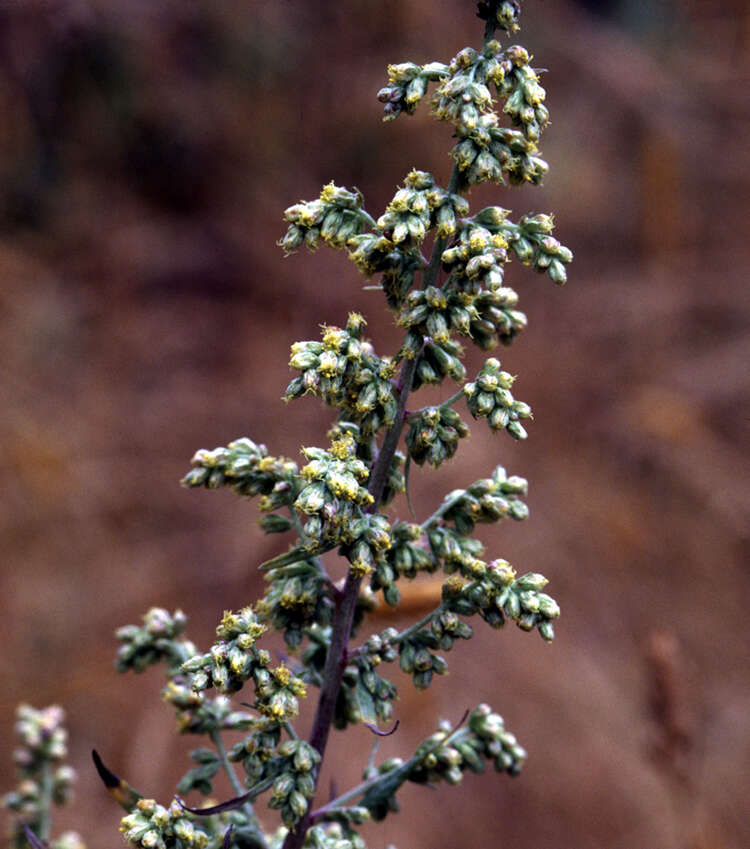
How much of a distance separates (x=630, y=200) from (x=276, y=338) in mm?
4370

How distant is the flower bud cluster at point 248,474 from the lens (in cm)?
272

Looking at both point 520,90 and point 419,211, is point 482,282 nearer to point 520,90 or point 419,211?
point 419,211

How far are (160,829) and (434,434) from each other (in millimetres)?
1410

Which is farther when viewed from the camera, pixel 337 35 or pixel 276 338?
pixel 276 338

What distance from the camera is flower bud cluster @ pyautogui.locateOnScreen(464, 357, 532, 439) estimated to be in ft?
8.34

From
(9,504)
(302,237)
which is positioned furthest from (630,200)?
(302,237)

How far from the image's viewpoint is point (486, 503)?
2799mm

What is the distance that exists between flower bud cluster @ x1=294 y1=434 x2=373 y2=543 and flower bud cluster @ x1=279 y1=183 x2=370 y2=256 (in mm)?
577

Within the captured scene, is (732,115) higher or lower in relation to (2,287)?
lower

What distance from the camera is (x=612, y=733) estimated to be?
7.00 meters

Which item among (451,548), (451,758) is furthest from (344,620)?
(451,758)

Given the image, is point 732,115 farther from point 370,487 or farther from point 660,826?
point 370,487

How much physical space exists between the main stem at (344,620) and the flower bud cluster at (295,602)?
6 cm

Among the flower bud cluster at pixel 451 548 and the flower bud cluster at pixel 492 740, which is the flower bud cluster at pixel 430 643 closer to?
the flower bud cluster at pixel 451 548
